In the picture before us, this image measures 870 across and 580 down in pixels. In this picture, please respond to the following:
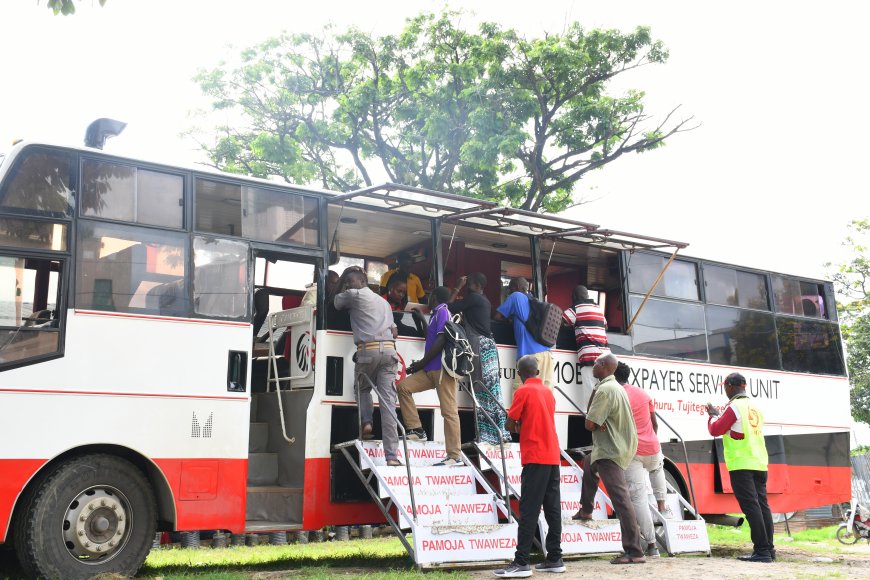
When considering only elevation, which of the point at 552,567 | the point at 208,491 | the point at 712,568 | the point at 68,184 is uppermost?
the point at 68,184

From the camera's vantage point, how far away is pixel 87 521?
7.66 meters

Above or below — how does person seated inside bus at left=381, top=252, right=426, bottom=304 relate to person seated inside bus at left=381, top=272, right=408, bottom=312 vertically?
above

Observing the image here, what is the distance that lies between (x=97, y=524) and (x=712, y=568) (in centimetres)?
569

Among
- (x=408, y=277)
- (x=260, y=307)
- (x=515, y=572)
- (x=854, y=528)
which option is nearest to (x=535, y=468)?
(x=515, y=572)

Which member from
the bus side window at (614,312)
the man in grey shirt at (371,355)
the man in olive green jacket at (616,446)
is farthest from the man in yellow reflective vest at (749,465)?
the man in grey shirt at (371,355)

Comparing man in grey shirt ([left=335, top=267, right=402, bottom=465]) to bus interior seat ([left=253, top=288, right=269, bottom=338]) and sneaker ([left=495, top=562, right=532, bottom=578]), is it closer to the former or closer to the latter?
bus interior seat ([left=253, top=288, right=269, bottom=338])

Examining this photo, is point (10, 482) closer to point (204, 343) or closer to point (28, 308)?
point (28, 308)

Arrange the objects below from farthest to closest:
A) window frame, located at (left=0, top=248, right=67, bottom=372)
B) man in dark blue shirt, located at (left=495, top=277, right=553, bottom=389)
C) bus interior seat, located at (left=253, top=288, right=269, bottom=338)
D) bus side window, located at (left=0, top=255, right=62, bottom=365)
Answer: man in dark blue shirt, located at (left=495, top=277, right=553, bottom=389), bus interior seat, located at (left=253, top=288, right=269, bottom=338), window frame, located at (left=0, top=248, right=67, bottom=372), bus side window, located at (left=0, top=255, right=62, bottom=365)

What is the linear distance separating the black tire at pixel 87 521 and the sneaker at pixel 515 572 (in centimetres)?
300

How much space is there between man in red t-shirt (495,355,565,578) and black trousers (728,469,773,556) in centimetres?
255

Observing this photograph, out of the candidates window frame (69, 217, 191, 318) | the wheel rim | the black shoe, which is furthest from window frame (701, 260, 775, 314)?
the wheel rim

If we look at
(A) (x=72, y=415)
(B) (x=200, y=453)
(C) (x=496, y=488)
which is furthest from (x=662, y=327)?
(A) (x=72, y=415)

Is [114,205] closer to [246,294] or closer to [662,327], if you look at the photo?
[246,294]

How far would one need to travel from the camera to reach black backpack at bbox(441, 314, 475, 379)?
9711mm
